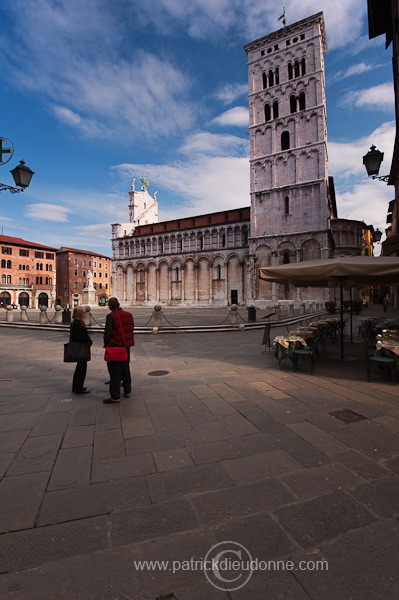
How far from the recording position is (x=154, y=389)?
5.48m

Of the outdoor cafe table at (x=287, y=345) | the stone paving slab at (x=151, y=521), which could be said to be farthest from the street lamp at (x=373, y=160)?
the stone paving slab at (x=151, y=521)

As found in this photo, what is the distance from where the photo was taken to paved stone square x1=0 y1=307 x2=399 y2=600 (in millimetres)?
1706

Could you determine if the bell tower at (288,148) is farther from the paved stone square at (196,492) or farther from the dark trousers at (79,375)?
the dark trousers at (79,375)

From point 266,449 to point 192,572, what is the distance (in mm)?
1687

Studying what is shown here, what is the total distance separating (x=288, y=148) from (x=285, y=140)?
1.26 meters

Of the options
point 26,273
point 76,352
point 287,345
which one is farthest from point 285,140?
point 26,273

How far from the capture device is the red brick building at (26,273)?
173 ft

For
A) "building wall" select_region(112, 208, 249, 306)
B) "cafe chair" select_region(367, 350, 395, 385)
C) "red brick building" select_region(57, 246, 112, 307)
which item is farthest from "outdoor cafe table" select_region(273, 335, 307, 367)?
"red brick building" select_region(57, 246, 112, 307)

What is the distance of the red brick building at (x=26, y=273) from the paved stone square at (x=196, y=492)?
191ft

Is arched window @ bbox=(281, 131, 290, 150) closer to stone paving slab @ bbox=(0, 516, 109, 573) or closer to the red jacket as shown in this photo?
the red jacket

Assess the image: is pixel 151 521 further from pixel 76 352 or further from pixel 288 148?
pixel 288 148

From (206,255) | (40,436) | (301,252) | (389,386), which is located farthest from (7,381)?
(206,255)

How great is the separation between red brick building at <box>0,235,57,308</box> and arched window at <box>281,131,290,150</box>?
1952 inches

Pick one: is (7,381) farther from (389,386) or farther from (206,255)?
(206,255)
